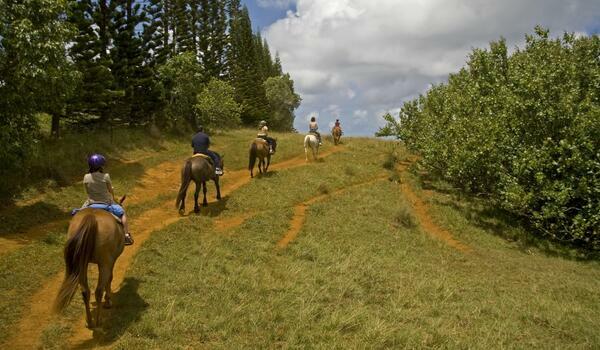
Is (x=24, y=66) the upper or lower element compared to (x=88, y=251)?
upper

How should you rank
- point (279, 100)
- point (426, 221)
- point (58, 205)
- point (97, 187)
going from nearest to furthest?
point (97, 187) → point (58, 205) → point (426, 221) → point (279, 100)

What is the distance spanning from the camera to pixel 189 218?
54.4 ft

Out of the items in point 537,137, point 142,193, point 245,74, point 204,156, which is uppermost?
point 245,74

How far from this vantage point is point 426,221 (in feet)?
74.8

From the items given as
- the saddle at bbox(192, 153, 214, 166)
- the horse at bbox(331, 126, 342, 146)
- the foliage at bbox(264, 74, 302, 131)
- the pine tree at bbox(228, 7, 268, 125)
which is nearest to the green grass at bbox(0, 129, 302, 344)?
the saddle at bbox(192, 153, 214, 166)

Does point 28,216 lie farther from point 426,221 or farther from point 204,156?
point 426,221

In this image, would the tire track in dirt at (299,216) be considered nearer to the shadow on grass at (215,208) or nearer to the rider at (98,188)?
the shadow on grass at (215,208)

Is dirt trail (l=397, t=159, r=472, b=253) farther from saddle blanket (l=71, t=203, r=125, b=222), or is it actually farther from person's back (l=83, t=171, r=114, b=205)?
person's back (l=83, t=171, r=114, b=205)

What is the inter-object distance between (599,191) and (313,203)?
511 inches

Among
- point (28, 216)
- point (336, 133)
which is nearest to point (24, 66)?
point (28, 216)

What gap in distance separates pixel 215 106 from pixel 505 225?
29740 millimetres

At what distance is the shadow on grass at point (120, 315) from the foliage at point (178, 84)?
2968 cm

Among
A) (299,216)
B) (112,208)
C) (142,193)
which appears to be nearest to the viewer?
(112,208)

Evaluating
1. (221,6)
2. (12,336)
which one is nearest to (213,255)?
(12,336)
